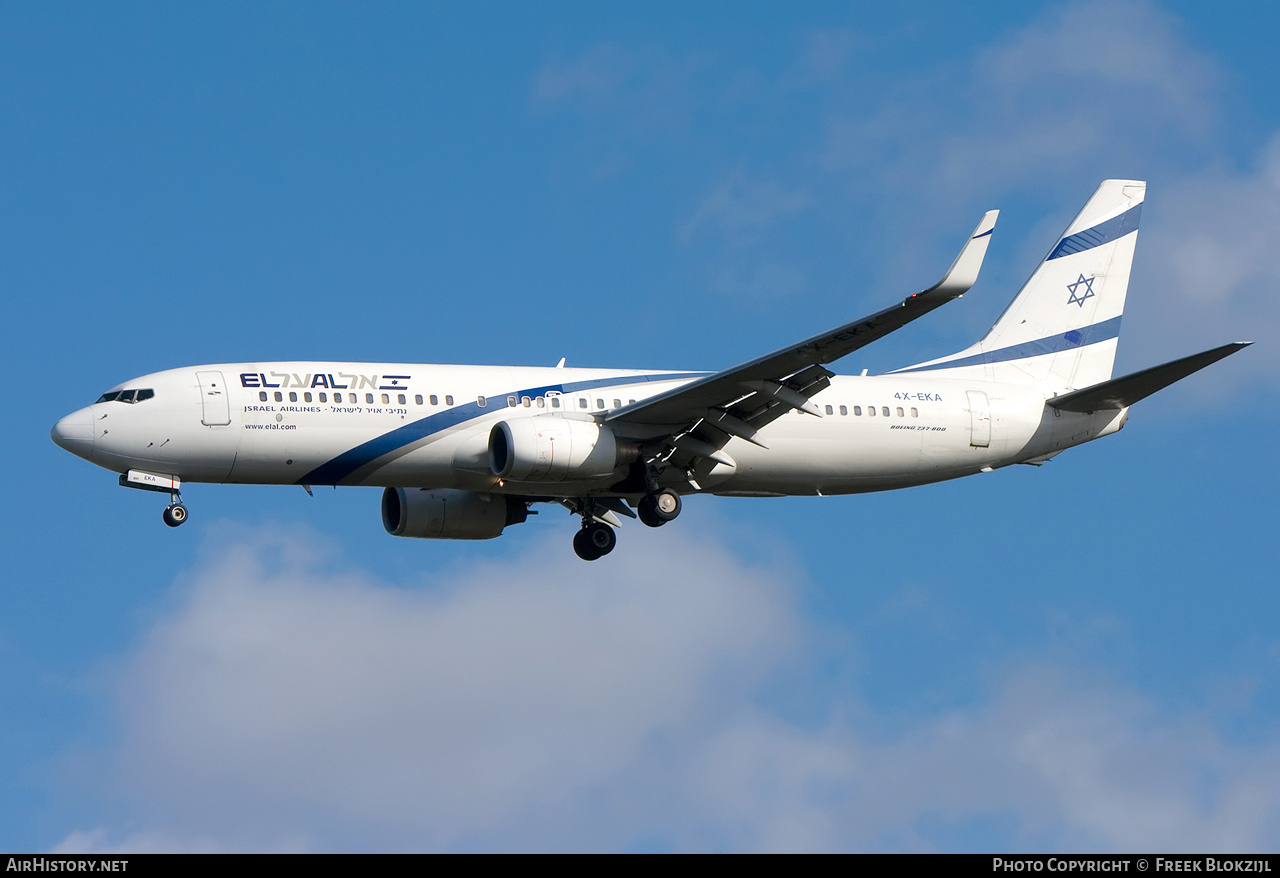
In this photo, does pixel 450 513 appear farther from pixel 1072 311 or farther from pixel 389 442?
pixel 1072 311

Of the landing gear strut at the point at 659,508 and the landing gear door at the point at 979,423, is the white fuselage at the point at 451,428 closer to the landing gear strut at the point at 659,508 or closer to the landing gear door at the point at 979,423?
the landing gear door at the point at 979,423

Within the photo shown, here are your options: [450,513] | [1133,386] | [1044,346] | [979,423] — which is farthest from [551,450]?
[1044,346]

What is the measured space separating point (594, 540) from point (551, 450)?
6028mm

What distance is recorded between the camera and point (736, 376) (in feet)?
129

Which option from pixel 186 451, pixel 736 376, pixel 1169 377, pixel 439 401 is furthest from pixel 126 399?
pixel 1169 377

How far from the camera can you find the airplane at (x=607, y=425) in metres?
39.7

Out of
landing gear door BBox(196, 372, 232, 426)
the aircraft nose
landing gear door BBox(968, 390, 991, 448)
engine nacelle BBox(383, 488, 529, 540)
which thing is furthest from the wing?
the aircraft nose

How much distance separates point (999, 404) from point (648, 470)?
9.99m

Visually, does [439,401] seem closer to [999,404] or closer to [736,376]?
[736,376]

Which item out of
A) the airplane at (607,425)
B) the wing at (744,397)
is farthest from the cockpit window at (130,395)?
the wing at (744,397)

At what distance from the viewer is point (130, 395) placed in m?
40.0

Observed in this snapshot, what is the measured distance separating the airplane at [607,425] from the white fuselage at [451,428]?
1.8 inches

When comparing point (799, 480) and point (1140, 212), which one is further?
point (1140, 212)

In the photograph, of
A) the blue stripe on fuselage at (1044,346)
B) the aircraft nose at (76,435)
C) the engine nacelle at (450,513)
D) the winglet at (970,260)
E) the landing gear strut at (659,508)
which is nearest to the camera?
the winglet at (970,260)
